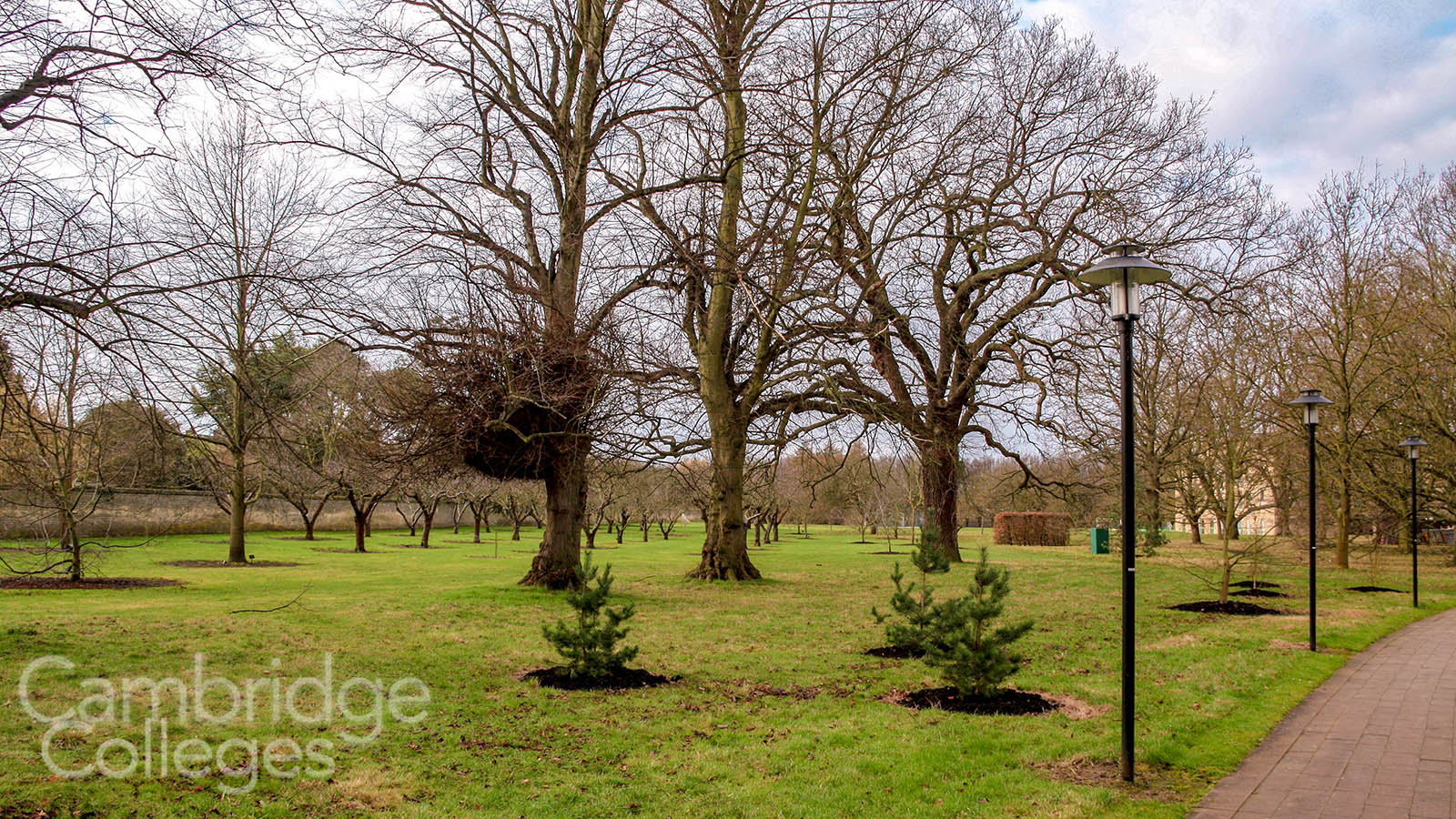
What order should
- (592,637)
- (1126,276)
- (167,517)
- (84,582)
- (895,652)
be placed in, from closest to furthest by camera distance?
(1126,276) → (592,637) → (895,652) → (84,582) → (167,517)

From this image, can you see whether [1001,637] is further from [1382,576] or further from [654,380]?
[1382,576]

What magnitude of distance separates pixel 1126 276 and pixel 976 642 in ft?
11.6

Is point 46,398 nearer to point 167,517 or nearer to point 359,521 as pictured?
point 359,521

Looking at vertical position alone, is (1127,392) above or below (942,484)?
above

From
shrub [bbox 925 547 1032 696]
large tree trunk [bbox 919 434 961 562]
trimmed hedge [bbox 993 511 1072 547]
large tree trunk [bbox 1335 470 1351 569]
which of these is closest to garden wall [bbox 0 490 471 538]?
large tree trunk [bbox 919 434 961 562]

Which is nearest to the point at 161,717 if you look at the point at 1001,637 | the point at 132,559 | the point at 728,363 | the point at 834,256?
the point at 1001,637

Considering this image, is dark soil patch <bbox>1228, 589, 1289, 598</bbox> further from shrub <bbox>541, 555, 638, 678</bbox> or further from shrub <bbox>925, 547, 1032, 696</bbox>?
shrub <bbox>541, 555, 638, 678</bbox>

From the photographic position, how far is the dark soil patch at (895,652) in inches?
407

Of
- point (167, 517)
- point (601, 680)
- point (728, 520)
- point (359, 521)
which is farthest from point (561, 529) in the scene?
point (167, 517)

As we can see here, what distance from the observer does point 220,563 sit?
2339 cm

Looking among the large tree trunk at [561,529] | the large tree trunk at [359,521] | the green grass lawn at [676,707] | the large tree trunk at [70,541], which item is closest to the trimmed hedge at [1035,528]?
the green grass lawn at [676,707]

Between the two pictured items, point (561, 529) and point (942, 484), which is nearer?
point (561, 529)

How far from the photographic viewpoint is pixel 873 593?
723 inches

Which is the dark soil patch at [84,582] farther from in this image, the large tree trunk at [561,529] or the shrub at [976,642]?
the shrub at [976,642]
